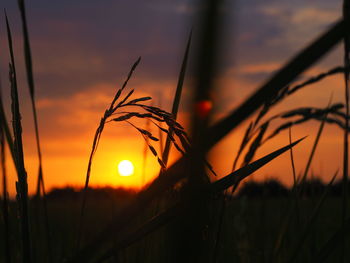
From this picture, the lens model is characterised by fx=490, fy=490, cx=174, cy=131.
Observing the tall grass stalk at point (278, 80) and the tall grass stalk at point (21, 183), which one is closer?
the tall grass stalk at point (278, 80)

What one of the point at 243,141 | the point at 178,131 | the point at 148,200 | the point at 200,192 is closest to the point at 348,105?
the point at 243,141

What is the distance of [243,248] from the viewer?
6.81 feet

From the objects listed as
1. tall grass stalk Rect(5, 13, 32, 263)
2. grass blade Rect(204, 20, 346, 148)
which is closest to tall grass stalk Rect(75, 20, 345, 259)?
grass blade Rect(204, 20, 346, 148)

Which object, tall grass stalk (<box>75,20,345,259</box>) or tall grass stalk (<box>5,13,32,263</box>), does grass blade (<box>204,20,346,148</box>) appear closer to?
tall grass stalk (<box>75,20,345,259</box>)

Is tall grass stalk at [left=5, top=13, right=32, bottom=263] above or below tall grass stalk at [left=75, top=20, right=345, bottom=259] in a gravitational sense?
above

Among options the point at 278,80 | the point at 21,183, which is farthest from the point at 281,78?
the point at 21,183

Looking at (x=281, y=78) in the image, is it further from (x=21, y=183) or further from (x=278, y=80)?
(x=21, y=183)

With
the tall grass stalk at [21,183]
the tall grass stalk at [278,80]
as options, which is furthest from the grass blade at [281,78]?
the tall grass stalk at [21,183]

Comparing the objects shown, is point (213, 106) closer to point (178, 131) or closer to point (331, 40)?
point (331, 40)

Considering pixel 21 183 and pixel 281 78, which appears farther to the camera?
pixel 21 183

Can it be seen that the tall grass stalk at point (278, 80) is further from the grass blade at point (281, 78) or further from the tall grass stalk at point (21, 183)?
the tall grass stalk at point (21, 183)

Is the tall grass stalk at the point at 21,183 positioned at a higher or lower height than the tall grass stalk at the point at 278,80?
higher

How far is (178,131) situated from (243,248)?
1417mm

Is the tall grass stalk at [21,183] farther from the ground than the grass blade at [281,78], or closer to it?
farther from the ground
